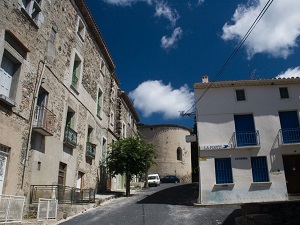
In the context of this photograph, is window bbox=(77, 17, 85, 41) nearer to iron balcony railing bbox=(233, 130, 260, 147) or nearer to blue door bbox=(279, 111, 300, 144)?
iron balcony railing bbox=(233, 130, 260, 147)

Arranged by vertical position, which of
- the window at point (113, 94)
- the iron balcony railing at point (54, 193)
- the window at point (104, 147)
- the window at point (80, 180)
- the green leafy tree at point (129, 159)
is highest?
the window at point (113, 94)

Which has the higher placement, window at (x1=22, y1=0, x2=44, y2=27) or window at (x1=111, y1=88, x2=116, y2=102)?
window at (x1=111, y1=88, x2=116, y2=102)

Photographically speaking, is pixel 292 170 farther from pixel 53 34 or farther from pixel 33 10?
pixel 33 10

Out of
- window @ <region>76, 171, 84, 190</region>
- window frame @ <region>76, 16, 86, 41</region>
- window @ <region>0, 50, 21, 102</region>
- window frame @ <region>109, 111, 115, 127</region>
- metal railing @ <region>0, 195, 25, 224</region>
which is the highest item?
window frame @ <region>76, 16, 86, 41</region>

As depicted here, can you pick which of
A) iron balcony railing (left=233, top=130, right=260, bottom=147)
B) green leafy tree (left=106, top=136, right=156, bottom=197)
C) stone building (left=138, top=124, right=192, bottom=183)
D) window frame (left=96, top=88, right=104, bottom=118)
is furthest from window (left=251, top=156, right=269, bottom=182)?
stone building (left=138, top=124, right=192, bottom=183)

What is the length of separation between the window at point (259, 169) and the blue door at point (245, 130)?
87 centimetres

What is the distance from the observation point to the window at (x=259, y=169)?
600 inches

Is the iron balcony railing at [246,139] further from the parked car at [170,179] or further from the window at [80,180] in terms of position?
the parked car at [170,179]

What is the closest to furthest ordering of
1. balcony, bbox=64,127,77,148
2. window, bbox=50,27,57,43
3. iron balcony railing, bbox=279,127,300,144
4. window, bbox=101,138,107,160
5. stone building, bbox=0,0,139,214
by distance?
stone building, bbox=0,0,139,214, window, bbox=50,27,57,43, balcony, bbox=64,127,77,148, iron balcony railing, bbox=279,127,300,144, window, bbox=101,138,107,160

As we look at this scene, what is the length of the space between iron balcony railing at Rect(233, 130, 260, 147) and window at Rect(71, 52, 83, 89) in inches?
355

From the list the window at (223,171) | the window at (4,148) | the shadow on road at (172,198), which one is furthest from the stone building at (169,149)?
the window at (4,148)

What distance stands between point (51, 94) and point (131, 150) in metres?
7.89

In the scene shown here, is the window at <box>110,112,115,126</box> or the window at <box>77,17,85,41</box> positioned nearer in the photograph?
the window at <box>77,17,85,41</box>

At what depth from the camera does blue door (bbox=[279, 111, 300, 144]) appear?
51.4 feet
